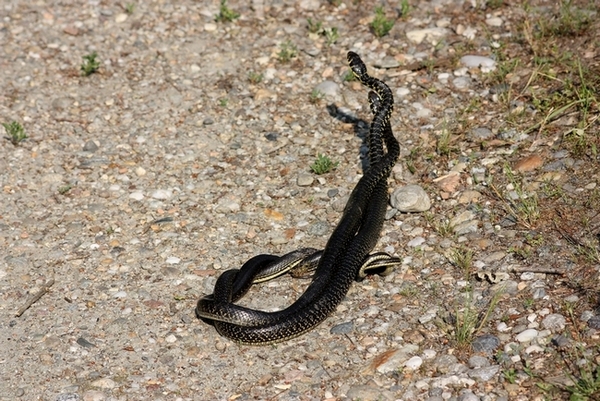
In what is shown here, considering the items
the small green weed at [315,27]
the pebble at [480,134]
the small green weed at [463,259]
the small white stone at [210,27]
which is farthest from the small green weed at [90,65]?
the small green weed at [463,259]

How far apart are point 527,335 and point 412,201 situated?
2.49 metres

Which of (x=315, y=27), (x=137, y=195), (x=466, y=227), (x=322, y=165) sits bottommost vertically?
(x=137, y=195)

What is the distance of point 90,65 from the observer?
40.4 ft

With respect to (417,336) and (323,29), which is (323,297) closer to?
(417,336)

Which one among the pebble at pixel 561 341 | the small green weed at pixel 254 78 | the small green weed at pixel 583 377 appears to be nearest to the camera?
the small green weed at pixel 583 377

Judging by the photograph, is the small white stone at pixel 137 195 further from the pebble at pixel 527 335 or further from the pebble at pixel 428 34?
the pebble at pixel 527 335

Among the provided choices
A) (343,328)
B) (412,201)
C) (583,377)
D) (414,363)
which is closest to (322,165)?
(412,201)

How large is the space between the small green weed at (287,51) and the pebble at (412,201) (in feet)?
11.9

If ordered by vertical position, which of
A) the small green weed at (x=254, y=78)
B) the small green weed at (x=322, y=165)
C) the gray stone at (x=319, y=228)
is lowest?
the small green weed at (x=254, y=78)

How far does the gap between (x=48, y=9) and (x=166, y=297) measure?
7039 mm

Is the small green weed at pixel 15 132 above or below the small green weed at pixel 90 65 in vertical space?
below

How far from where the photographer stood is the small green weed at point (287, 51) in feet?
40.4

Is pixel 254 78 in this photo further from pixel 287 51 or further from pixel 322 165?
pixel 322 165

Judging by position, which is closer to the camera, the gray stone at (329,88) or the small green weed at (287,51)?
the gray stone at (329,88)
